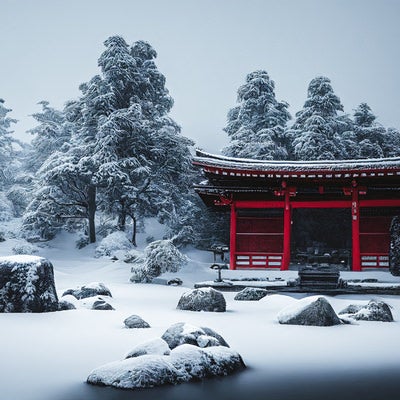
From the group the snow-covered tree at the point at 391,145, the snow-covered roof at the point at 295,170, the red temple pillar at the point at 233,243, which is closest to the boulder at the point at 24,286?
the snow-covered roof at the point at 295,170

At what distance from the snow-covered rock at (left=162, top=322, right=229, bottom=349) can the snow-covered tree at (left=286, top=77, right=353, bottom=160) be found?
25537mm

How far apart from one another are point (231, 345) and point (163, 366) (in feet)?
6.41

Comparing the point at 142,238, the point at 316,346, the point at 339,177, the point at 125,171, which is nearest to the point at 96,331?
the point at 316,346

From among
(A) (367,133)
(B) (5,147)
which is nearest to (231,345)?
(A) (367,133)

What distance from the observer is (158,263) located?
16281mm

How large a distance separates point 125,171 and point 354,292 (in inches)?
628

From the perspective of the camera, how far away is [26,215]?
25.5 metres

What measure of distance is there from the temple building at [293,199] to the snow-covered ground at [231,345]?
6.97 m

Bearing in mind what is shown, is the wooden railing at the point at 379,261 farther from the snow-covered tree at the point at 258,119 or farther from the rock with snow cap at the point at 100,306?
the snow-covered tree at the point at 258,119

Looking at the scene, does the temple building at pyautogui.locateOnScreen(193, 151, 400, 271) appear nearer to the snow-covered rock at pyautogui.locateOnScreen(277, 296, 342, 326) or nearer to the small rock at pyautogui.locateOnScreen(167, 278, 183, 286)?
the small rock at pyautogui.locateOnScreen(167, 278, 183, 286)

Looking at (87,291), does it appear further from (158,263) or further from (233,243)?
(233,243)

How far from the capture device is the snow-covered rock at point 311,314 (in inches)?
285

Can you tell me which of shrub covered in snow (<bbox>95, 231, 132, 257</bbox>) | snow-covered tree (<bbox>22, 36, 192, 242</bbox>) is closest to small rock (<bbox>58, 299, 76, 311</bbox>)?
shrub covered in snow (<bbox>95, 231, 132, 257</bbox>)

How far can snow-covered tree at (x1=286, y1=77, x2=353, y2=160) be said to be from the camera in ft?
97.5
